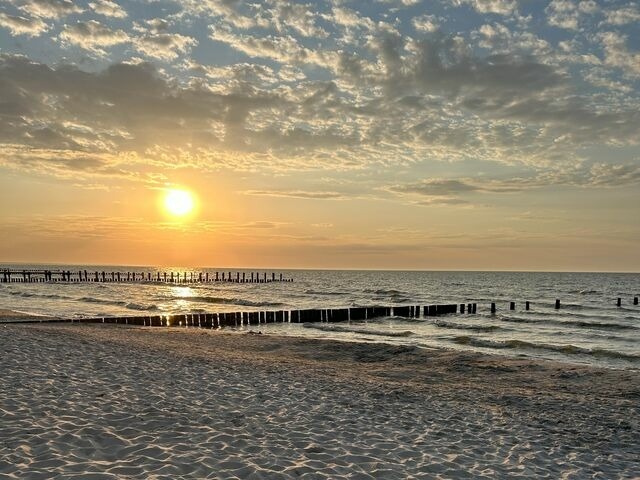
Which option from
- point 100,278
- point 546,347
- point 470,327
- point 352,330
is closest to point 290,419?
point 546,347

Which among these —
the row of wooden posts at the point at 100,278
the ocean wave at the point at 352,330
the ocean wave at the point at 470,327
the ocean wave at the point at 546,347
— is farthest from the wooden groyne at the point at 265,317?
the row of wooden posts at the point at 100,278

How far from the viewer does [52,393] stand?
9.66m

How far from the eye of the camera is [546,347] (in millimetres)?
25375

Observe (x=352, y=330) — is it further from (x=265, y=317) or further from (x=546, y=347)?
(x=546, y=347)

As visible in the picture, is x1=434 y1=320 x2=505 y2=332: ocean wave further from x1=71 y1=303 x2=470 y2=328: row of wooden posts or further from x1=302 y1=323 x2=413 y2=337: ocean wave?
x1=71 y1=303 x2=470 y2=328: row of wooden posts

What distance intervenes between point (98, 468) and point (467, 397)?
8967 mm

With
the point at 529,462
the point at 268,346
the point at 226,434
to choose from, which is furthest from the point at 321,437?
the point at 268,346

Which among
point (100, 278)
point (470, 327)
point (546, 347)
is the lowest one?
point (100, 278)

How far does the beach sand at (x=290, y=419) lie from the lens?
22.8ft

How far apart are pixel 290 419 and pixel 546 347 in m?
19.8

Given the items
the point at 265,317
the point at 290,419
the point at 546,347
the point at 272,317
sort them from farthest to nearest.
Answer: the point at 272,317, the point at 265,317, the point at 546,347, the point at 290,419

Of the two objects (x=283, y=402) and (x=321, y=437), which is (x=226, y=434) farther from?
(x=283, y=402)

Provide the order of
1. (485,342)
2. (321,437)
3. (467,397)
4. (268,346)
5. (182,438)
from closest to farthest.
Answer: (182,438), (321,437), (467,397), (268,346), (485,342)

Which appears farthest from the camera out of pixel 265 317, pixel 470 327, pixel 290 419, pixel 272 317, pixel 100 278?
pixel 100 278
